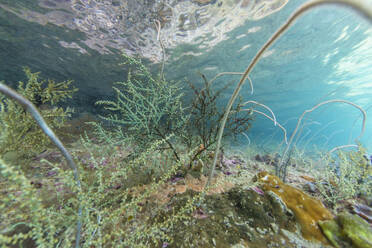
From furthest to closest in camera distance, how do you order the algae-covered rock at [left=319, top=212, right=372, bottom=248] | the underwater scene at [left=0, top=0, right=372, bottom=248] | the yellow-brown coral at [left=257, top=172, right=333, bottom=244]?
the yellow-brown coral at [left=257, top=172, right=333, bottom=244] < the algae-covered rock at [left=319, top=212, right=372, bottom=248] < the underwater scene at [left=0, top=0, right=372, bottom=248]

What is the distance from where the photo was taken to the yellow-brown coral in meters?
1.77

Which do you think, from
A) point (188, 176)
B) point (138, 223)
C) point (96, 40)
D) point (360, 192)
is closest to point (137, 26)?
point (96, 40)

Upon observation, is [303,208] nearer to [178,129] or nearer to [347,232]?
[347,232]

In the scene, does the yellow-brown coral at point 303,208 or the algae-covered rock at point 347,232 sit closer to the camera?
the algae-covered rock at point 347,232

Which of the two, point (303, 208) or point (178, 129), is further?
point (178, 129)

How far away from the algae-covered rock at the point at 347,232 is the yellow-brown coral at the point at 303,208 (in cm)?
9

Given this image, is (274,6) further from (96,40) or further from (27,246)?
(27,246)

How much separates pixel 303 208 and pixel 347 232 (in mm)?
432

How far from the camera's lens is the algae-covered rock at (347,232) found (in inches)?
61.7

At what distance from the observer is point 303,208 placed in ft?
6.61

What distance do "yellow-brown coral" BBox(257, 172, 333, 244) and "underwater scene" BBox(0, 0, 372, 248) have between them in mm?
19

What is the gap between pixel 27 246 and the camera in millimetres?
1429

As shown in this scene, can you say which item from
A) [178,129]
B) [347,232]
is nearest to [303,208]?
[347,232]

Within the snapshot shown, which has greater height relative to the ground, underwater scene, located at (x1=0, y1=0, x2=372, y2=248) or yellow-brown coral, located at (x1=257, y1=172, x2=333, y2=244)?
underwater scene, located at (x1=0, y1=0, x2=372, y2=248)
